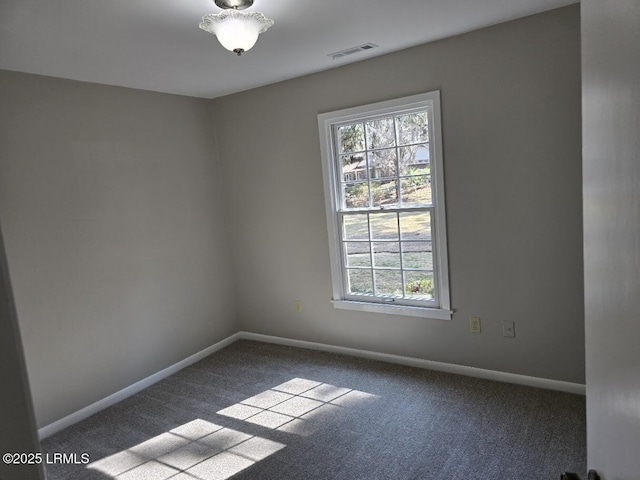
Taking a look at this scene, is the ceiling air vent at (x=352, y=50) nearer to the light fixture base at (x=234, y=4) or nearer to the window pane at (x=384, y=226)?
the light fixture base at (x=234, y=4)

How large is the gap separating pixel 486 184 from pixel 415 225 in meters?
0.62

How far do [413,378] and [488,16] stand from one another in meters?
2.50

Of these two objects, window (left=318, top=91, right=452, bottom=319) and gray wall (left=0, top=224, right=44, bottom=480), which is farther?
window (left=318, top=91, right=452, bottom=319)

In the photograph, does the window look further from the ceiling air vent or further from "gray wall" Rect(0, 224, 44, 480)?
"gray wall" Rect(0, 224, 44, 480)

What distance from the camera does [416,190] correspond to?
3.36 meters

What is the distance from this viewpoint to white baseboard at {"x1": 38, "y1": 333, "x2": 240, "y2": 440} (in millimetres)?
2996

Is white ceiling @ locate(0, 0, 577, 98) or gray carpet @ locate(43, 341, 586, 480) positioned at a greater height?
white ceiling @ locate(0, 0, 577, 98)

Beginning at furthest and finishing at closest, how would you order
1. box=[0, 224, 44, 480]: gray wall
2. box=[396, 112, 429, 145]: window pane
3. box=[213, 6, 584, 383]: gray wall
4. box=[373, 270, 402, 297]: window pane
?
box=[373, 270, 402, 297]: window pane < box=[396, 112, 429, 145]: window pane < box=[213, 6, 584, 383]: gray wall < box=[0, 224, 44, 480]: gray wall

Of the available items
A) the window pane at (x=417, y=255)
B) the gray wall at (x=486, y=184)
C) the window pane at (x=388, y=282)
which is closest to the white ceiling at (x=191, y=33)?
the gray wall at (x=486, y=184)

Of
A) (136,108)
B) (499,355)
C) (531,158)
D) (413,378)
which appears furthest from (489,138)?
(136,108)

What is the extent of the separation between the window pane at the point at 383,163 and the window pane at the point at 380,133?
0.18ft

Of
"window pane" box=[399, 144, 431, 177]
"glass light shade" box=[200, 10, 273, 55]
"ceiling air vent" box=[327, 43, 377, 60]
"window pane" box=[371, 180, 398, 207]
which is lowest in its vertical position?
"window pane" box=[371, 180, 398, 207]

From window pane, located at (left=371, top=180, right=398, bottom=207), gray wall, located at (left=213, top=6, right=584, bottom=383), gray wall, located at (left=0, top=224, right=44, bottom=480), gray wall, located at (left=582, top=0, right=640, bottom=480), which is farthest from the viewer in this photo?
window pane, located at (left=371, top=180, right=398, bottom=207)

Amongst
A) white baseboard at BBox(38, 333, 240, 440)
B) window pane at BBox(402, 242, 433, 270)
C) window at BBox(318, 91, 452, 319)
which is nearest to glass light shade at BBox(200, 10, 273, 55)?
window at BBox(318, 91, 452, 319)
